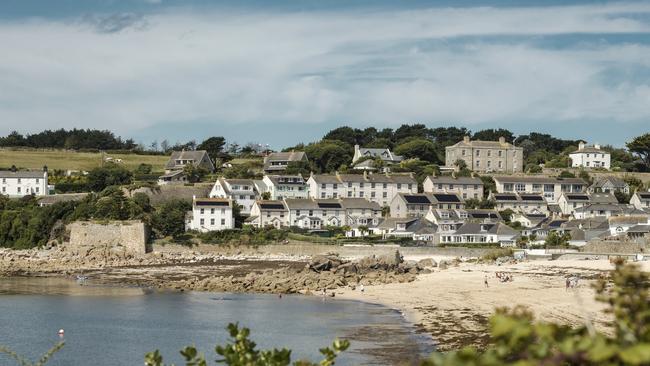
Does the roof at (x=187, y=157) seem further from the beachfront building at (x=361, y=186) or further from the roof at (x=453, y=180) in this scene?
the roof at (x=453, y=180)

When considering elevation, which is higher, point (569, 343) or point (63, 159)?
point (63, 159)

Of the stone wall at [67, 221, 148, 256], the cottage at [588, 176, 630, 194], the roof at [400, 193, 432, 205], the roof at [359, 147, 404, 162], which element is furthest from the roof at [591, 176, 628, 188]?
the stone wall at [67, 221, 148, 256]

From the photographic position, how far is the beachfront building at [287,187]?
7394cm

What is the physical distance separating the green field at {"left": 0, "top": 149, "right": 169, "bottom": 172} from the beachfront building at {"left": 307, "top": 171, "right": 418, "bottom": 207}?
72.9ft

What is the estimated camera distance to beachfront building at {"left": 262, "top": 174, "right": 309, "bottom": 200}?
73938 millimetres

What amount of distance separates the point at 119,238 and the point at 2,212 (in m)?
11.5

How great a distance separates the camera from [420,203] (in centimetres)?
7075

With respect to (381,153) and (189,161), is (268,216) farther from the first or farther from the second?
(381,153)

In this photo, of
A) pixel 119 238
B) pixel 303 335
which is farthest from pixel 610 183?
pixel 303 335

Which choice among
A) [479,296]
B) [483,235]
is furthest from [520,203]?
[479,296]

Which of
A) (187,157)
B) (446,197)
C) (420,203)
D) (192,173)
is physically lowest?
(420,203)

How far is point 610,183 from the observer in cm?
7669

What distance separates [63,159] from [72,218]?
3345 cm

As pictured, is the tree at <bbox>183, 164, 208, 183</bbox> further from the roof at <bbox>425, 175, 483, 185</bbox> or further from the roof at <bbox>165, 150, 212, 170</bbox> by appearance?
the roof at <bbox>425, 175, 483, 185</bbox>
